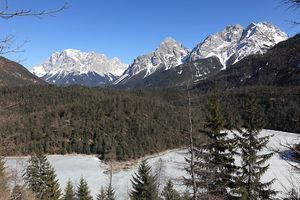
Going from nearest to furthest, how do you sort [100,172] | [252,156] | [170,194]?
[252,156]
[170,194]
[100,172]

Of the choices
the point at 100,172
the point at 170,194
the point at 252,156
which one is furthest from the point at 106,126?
the point at 252,156

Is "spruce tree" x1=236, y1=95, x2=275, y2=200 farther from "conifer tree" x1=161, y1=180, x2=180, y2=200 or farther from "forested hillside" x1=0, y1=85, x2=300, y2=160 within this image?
"forested hillside" x1=0, y1=85, x2=300, y2=160

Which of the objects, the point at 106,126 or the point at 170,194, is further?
the point at 106,126

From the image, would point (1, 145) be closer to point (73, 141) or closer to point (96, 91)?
point (73, 141)

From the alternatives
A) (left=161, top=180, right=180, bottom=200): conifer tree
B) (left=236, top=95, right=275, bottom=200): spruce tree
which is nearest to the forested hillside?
(left=161, top=180, right=180, bottom=200): conifer tree

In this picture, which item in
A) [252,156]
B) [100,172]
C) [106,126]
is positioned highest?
[252,156]

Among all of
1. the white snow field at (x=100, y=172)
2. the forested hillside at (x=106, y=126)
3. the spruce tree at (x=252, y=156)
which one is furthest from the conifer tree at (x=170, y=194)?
the forested hillside at (x=106, y=126)

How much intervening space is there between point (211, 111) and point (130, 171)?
39.4 m

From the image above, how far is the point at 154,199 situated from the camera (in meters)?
18.1

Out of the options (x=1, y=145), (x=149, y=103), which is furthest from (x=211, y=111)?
(x=149, y=103)

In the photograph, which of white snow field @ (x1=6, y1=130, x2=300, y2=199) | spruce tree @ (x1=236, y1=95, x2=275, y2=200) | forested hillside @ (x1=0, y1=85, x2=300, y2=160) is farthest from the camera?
forested hillside @ (x1=0, y1=85, x2=300, y2=160)

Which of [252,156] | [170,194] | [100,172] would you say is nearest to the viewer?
[252,156]

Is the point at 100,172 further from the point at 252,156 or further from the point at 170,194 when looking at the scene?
the point at 252,156

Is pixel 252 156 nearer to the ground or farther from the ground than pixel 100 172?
farther from the ground
